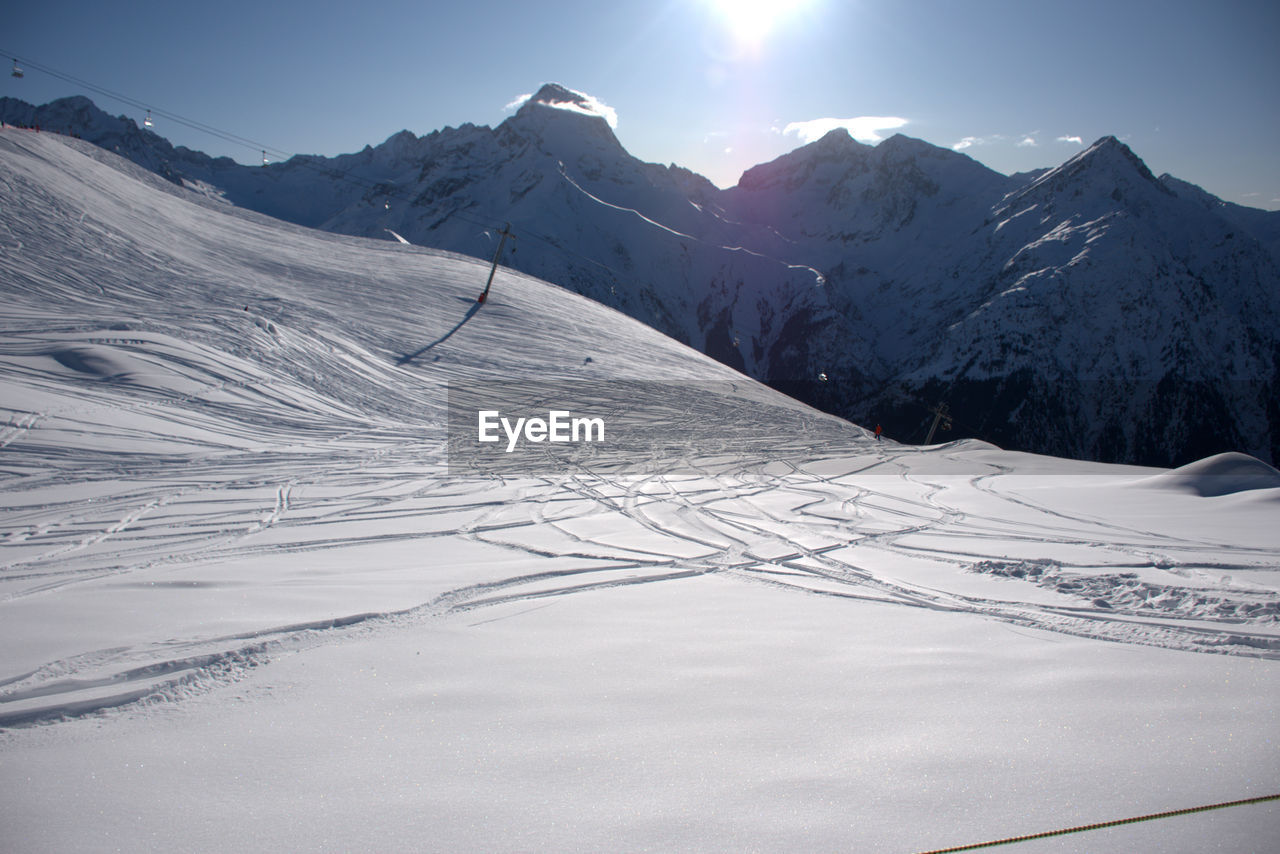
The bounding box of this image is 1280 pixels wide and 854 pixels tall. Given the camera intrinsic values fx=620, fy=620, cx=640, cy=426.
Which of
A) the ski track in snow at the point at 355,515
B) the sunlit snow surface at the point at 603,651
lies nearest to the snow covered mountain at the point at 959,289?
the ski track in snow at the point at 355,515

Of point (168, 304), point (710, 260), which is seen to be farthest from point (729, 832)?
point (710, 260)

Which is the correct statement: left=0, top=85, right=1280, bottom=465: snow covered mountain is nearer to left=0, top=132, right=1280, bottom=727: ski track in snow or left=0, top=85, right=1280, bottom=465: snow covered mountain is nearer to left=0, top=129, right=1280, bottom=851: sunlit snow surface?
left=0, top=132, right=1280, bottom=727: ski track in snow

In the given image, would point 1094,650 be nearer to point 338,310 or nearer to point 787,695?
point 787,695

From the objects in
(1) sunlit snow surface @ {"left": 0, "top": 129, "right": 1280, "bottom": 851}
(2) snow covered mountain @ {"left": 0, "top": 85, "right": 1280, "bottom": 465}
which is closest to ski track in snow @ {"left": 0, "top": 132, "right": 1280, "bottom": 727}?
(1) sunlit snow surface @ {"left": 0, "top": 129, "right": 1280, "bottom": 851}

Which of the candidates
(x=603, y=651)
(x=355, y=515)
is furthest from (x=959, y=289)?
(x=603, y=651)

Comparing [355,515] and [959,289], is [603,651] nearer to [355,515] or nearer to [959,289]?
[355,515]

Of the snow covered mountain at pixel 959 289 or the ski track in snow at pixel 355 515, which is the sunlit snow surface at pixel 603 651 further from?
the snow covered mountain at pixel 959 289
